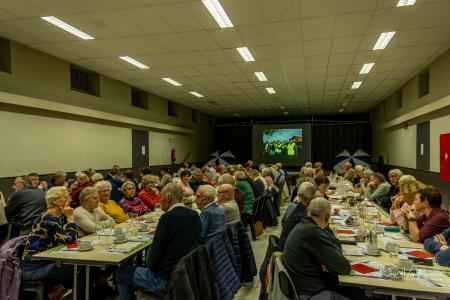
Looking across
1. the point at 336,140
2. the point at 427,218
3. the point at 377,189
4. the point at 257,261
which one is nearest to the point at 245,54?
the point at 377,189

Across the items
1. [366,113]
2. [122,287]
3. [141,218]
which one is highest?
[366,113]

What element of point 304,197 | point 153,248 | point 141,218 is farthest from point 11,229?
point 304,197

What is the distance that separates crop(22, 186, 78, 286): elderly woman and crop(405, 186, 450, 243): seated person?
10.5ft

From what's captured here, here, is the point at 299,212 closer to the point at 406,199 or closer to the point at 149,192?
the point at 406,199

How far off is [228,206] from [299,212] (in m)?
0.91

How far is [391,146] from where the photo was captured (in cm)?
1172

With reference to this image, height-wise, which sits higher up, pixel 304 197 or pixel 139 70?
pixel 139 70

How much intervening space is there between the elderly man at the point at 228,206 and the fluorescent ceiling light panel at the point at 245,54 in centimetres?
335

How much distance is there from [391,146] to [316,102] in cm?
318

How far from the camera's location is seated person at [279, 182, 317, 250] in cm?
318

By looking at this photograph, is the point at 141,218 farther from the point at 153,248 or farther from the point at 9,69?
the point at 9,69

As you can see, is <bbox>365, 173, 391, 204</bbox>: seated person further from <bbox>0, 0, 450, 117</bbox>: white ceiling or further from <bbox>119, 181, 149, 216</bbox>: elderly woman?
<bbox>119, 181, 149, 216</bbox>: elderly woman

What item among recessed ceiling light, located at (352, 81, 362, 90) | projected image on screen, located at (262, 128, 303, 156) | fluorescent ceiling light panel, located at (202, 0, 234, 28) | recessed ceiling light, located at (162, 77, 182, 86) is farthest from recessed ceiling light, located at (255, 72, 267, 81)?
projected image on screen, located at (262, 128, 303, 156)

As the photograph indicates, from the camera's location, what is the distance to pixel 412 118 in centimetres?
853
